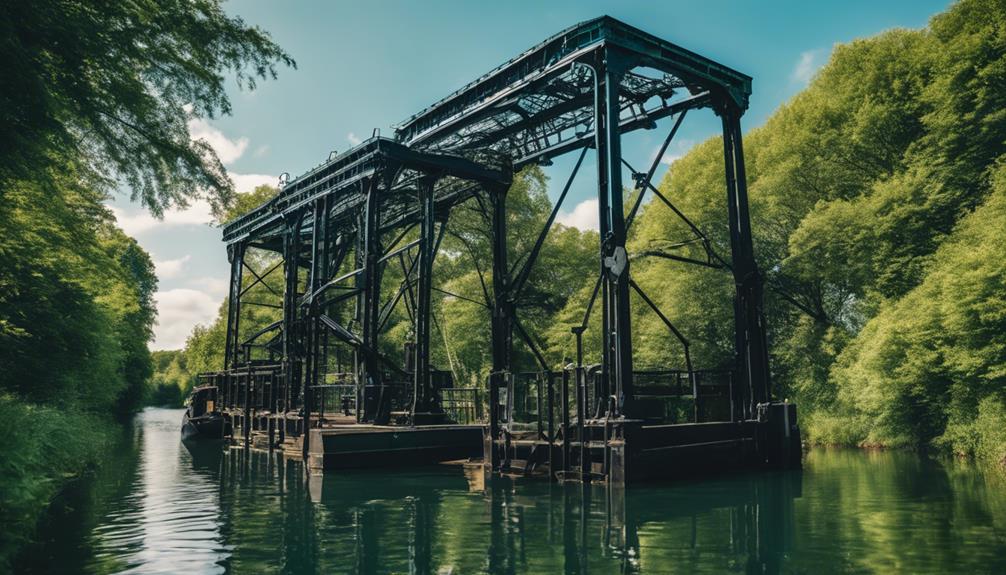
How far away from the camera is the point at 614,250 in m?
16.5

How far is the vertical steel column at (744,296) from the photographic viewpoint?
19.0m

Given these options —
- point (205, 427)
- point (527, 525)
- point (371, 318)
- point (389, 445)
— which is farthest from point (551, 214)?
point (205, 427)

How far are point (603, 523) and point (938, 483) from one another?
29.0 feet

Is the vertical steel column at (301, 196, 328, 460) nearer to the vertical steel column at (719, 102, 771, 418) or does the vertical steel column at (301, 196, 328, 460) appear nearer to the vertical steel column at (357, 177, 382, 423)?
the vertical steel column at (357, 177, 382, 423)

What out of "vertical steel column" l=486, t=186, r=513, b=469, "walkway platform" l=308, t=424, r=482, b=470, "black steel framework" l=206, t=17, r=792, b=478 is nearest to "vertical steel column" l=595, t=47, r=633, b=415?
"black steel framework" l=206, t=17, r=792, b=478

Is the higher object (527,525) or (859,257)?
(859,257)

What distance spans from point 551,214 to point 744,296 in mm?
6048

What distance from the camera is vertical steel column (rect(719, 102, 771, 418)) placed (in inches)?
748

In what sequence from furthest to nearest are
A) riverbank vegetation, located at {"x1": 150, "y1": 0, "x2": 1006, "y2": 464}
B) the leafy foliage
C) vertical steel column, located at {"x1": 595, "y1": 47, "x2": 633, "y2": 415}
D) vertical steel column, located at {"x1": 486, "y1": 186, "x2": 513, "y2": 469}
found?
riverbank vegetation, located at {"x1": 150, "y1": 0, "x2": 1006, "y2": 464}, vertical steel column, located at {"x1": 486, "y1": 186, "x2": 513, "y2": 469}, vertical steel column, located at {"x1": 595, "y1": 47, "x2": 633, "y2": 415}, the leafy foliage

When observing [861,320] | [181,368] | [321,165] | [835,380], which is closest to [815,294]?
[861,320]

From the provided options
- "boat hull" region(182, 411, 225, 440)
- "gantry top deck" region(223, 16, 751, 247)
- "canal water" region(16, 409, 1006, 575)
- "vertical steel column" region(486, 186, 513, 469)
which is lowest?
"canal water" region(16, 409, 1006, 575)

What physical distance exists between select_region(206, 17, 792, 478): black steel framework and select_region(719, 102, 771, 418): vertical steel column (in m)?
0.04

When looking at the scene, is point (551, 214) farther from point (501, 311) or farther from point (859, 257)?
point (859, 257)

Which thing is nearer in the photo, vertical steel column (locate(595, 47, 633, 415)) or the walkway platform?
vertical steel column (locate(595, 47, 633, 415))
